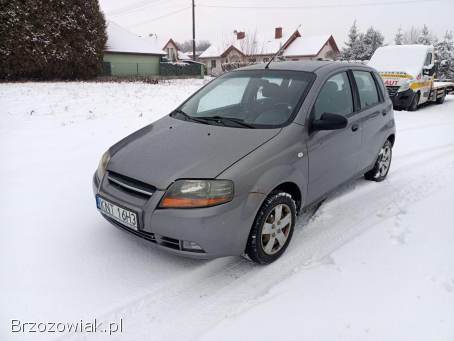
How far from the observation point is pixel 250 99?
3695mm

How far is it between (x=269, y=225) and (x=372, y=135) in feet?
7.28

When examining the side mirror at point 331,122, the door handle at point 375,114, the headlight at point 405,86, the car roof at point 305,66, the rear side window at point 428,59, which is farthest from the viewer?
the rear side window at point 428,59

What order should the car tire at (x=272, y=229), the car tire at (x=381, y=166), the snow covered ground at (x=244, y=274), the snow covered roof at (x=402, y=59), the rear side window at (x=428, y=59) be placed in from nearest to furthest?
1. the snow covered ground at (x=244, y=274)
2. the car tire at (x=272, y=229)
3. the car tire at (x=381, y=166)
4. the snow covered roof at (x=402, y=59)
5. the rear side window at (x=428, y=59)

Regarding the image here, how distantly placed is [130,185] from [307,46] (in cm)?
4797

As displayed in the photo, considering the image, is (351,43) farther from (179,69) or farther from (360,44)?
(179,69)

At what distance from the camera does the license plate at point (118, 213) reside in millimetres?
2633

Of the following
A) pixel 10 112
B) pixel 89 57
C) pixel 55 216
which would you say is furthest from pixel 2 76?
pixel 55 216

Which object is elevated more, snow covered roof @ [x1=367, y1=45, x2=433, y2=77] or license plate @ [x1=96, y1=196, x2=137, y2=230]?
snow covered roof @ [x1=367, y1=45, x2=433, y2=77]

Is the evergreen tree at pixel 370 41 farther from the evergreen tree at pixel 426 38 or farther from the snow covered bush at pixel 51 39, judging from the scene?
the snow covered bush at pixel 51 39

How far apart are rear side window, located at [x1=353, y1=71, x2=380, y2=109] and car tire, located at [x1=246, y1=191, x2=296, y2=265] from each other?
1.90m

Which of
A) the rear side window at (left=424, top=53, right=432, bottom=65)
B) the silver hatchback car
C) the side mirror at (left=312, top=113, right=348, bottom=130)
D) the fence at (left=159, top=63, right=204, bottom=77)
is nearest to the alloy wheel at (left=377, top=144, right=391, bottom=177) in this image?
the silver hatchback car

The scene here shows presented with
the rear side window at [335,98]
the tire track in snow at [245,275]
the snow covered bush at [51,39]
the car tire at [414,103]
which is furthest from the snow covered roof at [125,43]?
the tire track in snow at [245,275]

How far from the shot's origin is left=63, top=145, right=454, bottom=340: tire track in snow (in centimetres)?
237

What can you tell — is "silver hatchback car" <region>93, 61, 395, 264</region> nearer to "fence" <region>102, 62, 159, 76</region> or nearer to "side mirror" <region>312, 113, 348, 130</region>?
"side mirror" <region>312, 113, 348, 130</region>
